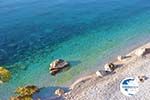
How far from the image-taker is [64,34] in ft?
207

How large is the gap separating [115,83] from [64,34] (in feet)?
77.4

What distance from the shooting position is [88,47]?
5603 centimetres

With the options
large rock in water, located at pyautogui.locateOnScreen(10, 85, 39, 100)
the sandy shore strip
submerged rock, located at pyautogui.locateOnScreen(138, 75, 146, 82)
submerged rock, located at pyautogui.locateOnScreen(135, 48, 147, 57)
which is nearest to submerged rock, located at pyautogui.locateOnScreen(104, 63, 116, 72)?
the sandy shore strip

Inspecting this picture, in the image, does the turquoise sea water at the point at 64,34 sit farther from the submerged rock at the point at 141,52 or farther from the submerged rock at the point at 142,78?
the submerged rock at the point at 142,78

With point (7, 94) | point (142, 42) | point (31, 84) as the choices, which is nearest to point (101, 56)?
point (142, 42)

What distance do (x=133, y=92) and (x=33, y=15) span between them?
4021 centimetres

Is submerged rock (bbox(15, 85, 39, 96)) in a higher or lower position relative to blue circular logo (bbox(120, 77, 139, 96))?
lower

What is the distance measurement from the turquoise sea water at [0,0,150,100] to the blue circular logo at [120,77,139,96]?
333 inches

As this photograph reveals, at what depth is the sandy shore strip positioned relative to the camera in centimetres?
3944

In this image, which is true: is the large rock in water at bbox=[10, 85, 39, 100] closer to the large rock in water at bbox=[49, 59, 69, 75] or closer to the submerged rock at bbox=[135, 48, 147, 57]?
the large rock in water at bbox=[49, 59, 69, 75]

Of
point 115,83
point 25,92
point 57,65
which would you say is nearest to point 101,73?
point 115,83

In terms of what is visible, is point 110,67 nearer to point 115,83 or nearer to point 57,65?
point 115,83

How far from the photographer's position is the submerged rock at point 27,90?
135ft

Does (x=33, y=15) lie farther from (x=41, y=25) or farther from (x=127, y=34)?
(x=127, y=34)
